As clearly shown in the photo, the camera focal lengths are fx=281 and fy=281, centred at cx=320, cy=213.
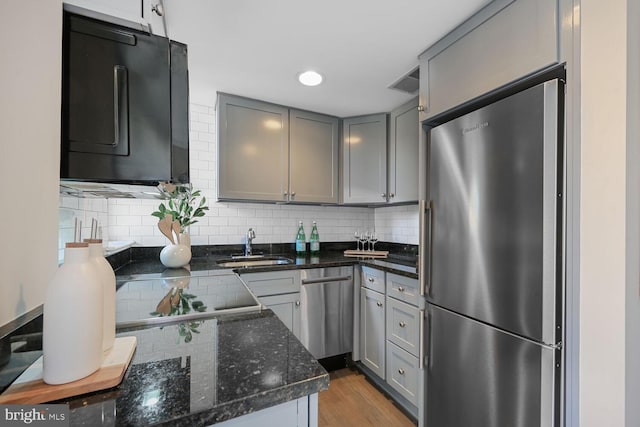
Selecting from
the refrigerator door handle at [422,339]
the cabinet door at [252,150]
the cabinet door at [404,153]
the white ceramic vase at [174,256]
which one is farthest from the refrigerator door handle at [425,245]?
the white ceramic vase at [174,256]

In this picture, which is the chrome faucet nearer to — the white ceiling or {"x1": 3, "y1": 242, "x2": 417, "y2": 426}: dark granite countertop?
the white ceiling

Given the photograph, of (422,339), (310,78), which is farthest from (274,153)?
(422,339)

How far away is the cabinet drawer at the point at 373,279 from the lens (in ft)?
6.95

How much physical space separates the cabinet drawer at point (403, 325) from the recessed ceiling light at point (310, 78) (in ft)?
5.37

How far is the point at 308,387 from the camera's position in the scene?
0.58m

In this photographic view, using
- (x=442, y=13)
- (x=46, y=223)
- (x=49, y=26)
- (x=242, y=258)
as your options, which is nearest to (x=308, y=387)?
(x=46, y=223)

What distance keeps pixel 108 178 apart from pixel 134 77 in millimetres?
279

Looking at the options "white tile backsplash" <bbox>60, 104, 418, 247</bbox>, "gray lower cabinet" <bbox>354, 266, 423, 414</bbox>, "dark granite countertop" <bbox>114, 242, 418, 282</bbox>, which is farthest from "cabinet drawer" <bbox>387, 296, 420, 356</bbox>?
"white tile backsplash" <bbox>60, 104, 418, 247</bbox>

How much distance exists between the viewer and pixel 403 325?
1899mm

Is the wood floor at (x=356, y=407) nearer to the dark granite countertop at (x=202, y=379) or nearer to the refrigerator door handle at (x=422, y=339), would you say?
the refrigerator door handle at (x=422, y=339)

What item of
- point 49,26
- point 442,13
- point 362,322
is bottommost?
point 362,322

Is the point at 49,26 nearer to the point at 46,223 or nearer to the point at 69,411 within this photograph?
Answer: the point at 46,223

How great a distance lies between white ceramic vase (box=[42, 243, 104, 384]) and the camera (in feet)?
1.65

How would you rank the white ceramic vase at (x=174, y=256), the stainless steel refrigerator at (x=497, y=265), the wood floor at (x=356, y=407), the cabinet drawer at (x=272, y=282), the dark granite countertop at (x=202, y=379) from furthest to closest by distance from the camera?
the cabinet drawer at (x=272, y=282)
the white ceramic vase at (x=174, y=256)
the wood floor at (x=356, y=407)
the stainless steel refrigerator at (x=497, y=265)
the dark granite countertop at (x=202, y=379)
